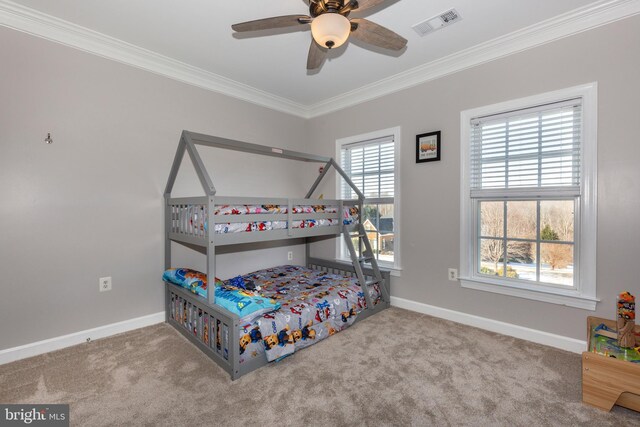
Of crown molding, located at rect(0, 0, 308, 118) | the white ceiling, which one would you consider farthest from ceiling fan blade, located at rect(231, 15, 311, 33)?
crown molding, located at rect(0, 0, 308, 118)

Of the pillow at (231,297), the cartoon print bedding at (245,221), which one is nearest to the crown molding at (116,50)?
the cartoon print bedding at (245,221)

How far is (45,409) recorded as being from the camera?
1.65 meters

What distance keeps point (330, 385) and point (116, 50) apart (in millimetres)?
3151

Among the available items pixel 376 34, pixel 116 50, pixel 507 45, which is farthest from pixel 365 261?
pixel 116 50

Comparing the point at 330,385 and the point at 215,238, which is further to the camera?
the point at 215,238

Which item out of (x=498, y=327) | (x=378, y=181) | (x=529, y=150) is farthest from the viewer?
(x=378, y=181)

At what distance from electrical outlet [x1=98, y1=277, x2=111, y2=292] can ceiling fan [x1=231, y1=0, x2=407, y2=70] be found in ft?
7.47

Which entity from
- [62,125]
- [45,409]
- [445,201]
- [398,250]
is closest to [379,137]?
[445,201]

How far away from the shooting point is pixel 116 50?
255 cm

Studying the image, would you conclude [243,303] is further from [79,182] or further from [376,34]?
[376,34]

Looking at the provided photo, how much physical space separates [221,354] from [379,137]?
267 centimetres

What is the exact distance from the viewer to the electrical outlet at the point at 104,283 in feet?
8.28

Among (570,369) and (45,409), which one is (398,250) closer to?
(570,369)

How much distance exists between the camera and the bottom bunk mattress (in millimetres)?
2061
